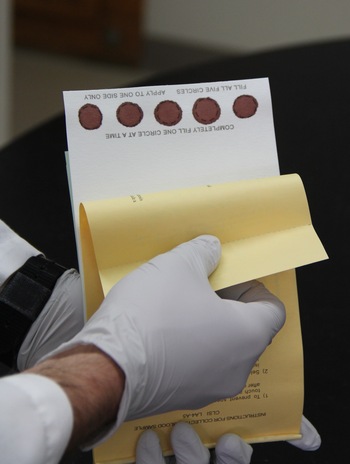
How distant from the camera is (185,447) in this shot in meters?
0.76

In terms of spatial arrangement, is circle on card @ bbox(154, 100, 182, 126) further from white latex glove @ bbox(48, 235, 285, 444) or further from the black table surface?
the black table surface

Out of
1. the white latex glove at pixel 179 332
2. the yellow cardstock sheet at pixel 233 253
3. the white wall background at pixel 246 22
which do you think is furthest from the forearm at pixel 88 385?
the white wall background at pixel 246 22

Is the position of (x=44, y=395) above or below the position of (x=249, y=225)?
below

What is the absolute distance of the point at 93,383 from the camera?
619 mm

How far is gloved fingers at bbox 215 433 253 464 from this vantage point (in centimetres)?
76

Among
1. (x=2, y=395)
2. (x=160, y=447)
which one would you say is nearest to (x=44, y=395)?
(x=2, y=395)

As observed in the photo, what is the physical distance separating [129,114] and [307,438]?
0.42 meters

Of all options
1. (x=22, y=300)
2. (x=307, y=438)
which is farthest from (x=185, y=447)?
(x=22, y=300)

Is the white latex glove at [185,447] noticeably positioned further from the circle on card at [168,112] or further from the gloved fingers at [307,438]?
the circle on card at [168,112]

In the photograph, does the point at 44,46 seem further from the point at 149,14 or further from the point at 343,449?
the point at 343,449

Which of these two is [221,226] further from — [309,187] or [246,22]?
[246,22]

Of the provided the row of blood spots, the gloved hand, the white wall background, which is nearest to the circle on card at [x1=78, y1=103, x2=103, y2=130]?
the row of blood spots

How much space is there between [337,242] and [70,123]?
408mm

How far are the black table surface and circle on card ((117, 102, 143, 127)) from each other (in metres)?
0.27
